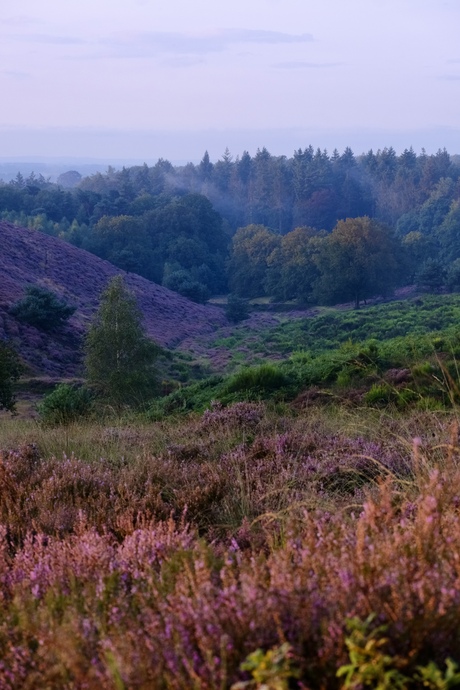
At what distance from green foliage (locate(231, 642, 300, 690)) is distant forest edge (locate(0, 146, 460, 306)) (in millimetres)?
59876

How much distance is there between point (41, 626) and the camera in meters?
2.29

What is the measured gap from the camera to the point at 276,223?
103188 mm

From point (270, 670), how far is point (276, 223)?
103412mm

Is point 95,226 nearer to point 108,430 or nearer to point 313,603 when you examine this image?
point 108,430

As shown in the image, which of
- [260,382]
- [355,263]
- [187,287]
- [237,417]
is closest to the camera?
[237,417]

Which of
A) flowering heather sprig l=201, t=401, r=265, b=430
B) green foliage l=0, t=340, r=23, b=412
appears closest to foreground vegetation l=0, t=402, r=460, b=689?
flowering heather sprig l=201, t=401, r=265, b=430

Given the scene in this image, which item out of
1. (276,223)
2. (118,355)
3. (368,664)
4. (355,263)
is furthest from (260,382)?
(276,223)

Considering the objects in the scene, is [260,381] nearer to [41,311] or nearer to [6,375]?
[6,375]

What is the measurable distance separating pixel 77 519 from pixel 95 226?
Answer: 6815cm

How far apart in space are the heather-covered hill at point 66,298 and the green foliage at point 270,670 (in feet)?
96.7

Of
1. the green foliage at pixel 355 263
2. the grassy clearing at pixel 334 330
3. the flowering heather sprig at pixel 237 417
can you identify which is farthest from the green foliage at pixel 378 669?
the green foliage at pixel 355 263

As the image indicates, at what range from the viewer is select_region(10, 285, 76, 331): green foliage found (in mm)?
35906

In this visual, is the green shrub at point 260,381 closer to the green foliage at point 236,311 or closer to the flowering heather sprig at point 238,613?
the flowering heather sprig at point 238,613

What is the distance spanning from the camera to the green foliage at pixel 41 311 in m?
35.9
